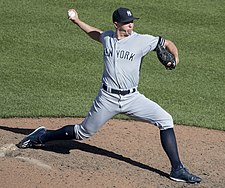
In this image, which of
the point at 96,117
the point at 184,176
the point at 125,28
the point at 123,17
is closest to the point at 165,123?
the point at 184,176

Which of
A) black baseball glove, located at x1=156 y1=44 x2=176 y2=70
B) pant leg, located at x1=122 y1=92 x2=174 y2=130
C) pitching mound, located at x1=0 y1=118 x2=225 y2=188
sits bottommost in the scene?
pitching mound, located at x1=0 y1=118 x2=225 y2=188

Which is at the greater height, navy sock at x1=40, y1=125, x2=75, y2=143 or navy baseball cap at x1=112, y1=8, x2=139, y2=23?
navy baseball cap at x1=112, y1=8, x2=139, y2=23

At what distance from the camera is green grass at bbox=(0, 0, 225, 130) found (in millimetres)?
9547

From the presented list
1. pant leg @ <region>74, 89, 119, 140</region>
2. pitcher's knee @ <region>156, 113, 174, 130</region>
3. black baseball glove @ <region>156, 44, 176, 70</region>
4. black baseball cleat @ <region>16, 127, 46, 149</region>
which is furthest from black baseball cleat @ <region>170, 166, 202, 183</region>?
black baseball cleat @ <region>16, 127, 46, 149</region>

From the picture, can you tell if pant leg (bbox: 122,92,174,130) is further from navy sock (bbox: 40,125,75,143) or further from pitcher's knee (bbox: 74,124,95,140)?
navy sock (bbox: 40,125,75,143)

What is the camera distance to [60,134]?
25.1 feet

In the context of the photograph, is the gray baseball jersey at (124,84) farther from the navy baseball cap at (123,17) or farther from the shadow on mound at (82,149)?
the shadow on mound at (82,149)

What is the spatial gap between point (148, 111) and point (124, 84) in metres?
0.39

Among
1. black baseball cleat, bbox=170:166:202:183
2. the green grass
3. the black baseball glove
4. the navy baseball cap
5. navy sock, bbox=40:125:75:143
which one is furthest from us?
the green grass

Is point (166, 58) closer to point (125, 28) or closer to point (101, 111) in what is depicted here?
point (125, 28)

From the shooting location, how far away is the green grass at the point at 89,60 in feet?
31.3

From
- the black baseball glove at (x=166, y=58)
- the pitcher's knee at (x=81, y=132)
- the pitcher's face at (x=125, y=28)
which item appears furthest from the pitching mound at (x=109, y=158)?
the pitcher's face at (x=125, y=28)

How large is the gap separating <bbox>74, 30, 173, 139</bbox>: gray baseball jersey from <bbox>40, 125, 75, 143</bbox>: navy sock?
205 mm

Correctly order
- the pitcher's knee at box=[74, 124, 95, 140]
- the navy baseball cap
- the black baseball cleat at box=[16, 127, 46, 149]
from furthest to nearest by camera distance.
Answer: the black baseball cleat at box=[16, 127, 46, 149], the pitcher's knee at box=[74, 124, 95, 140], the navy baseball cap
